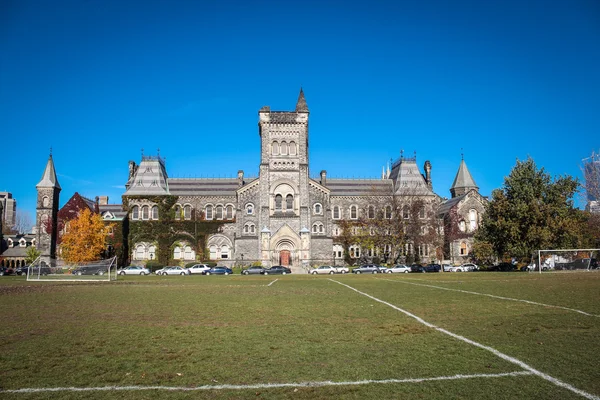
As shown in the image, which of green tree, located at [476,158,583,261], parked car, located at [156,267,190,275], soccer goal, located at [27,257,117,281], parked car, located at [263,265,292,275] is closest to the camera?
soccer goal, located at [27,257,117,281]

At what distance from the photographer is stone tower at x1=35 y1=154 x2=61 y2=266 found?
6253 centimetres

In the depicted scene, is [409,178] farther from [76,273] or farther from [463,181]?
[76,273]

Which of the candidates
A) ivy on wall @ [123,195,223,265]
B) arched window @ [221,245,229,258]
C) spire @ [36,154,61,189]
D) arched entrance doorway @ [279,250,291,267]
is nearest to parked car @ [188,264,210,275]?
ivy on wall @ [123,195,223,265]

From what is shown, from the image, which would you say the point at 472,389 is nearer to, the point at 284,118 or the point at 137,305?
the point at 137,305

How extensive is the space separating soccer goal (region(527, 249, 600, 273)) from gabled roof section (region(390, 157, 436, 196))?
2273cm

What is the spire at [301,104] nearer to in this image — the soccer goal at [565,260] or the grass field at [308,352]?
the soccer goal at [565,260]

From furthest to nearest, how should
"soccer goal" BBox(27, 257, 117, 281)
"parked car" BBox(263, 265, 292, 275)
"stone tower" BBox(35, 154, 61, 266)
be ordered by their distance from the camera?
"stone tower" BBox(35, 154, 61, 266)
"parked car" BBox(263, 265, 292, 275)
"soccer goal" BBox(27, 257, 117, 281)

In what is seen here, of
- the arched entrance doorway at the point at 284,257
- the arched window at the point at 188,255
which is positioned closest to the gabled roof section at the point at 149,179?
the arched window at the point at 188,255

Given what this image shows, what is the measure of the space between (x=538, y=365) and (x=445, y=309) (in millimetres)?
7539

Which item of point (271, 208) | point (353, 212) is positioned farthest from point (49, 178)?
point (353, 212)

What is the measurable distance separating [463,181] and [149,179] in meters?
48.9

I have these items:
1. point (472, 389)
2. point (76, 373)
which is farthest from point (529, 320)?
point (76, 373)

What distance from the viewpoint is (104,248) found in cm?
5934

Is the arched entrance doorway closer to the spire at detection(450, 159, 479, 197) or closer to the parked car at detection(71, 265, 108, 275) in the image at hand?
the parked car at detection(71, 265, 108, 275)
